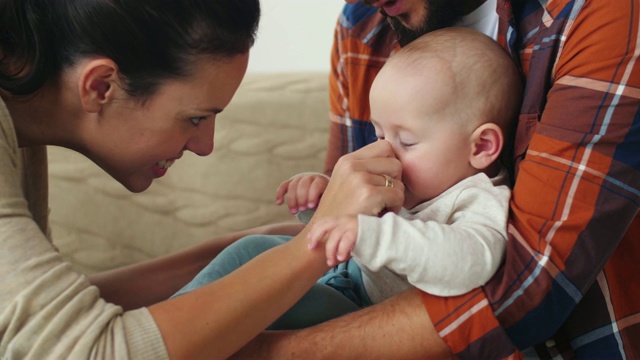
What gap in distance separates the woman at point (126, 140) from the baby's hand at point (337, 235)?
49 mm

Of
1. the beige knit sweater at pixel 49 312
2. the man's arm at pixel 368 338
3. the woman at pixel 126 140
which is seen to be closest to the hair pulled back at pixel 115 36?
the woman at pixel 126 140

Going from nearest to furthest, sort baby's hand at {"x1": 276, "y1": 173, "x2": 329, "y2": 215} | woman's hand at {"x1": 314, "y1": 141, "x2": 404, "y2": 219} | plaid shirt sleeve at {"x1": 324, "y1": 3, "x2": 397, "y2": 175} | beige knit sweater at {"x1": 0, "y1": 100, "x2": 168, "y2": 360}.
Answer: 1. beige knit sweater at {"x1": 0, "y1": 100, "x2": 168, "y2": 360}
2. woman's hand at {"x1": 314, "y1": 141, "x2": 404, "y2": 219}
3. baby's hand at {"x1": 276, "y1": 173, "x2": 329, "y2": 215}
4. plaid shirt sleeve at {"x1": 324, "y1": 3, "x2": 397, "y2": 175}

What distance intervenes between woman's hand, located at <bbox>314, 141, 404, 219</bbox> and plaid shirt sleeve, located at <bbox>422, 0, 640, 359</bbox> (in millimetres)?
159

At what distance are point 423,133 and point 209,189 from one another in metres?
1.11

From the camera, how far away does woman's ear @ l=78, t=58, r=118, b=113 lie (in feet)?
3.64

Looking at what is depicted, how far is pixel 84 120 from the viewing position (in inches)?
48.0

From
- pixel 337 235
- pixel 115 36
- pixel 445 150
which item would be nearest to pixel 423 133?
pixel 445 150

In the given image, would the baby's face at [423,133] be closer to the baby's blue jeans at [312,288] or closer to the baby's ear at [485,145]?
the baby's ear at [485,145]

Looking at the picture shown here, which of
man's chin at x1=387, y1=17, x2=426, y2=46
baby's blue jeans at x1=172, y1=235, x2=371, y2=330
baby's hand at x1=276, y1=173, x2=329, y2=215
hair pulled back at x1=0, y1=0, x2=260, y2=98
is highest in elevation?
hair pulled back at x1=0, y1=0, x2=260, y2=98

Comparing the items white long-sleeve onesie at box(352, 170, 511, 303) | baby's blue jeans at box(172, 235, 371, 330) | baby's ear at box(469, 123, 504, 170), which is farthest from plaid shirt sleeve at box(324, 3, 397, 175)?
white long-sleeve onesie at box(352, 170, 511, 303)

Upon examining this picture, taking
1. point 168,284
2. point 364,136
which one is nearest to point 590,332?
point 364,136

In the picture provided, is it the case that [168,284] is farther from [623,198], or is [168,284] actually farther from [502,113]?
[623,198]

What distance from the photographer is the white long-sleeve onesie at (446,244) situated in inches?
38.2

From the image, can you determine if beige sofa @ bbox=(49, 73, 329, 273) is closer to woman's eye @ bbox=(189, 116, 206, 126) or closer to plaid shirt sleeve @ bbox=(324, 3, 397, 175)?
plaid shirt sleeve @ bbox=(324, 3, 397, 175)
